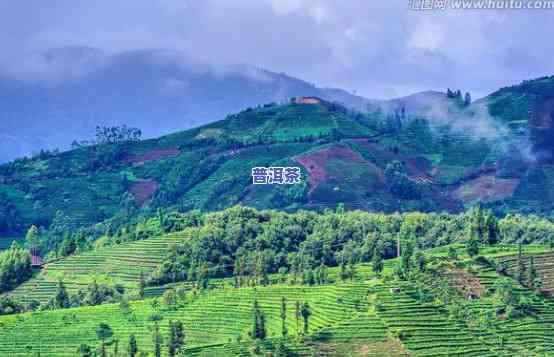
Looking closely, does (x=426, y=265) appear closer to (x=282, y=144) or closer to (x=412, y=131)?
(x=282, y=144)

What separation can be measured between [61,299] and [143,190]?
1758 inches

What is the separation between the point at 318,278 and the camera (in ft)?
259

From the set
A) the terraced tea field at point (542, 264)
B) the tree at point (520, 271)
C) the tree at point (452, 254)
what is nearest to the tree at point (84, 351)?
the tree at point (452, 254)

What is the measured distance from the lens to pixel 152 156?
138000 millimetres

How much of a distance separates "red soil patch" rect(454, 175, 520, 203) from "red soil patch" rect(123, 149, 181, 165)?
1224 inches

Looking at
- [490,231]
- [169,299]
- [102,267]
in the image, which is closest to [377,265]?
[490,231]

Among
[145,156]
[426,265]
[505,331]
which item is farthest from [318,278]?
[145,156]

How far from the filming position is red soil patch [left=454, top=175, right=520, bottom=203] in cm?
12356

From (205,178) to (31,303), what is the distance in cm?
4270

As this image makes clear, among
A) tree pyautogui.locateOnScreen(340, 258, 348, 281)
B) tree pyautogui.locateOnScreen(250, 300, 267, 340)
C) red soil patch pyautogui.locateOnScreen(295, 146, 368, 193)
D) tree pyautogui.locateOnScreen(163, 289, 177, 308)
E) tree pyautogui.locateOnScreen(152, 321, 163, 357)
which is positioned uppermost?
red soil patch pyautogui.locateOnScreen(295, 146, 368, 193)

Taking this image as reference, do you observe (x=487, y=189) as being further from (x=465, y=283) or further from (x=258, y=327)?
(x=258, y=327)

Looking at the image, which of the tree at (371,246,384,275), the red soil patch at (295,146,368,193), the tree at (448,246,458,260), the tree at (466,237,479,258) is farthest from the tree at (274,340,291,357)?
the red soil patch at (295,146,368,193)

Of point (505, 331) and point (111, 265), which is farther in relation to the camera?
point (111, 265)

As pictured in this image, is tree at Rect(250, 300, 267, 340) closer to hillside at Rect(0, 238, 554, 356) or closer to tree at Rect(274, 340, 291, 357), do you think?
hillside at Rect(0, 238, 554, 356)
